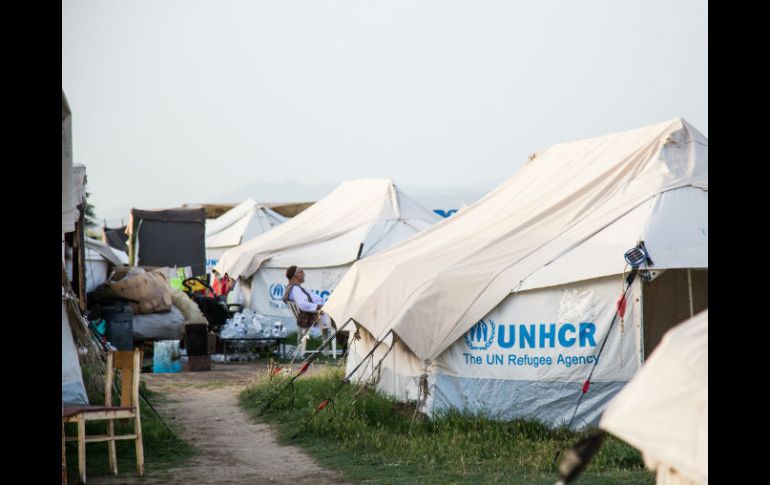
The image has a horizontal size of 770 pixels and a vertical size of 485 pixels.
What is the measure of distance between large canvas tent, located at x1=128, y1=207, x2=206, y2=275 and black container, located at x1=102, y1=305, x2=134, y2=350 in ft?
23.2

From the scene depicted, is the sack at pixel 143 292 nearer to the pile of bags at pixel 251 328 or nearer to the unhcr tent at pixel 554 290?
the pile of bags at pixel 251 328

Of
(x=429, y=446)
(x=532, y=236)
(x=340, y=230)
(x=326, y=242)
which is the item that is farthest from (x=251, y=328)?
(x=429, y=446)

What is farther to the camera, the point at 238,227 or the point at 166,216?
the point at 238,227

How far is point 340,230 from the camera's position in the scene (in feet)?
69.5

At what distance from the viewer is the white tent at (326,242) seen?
20.0 m

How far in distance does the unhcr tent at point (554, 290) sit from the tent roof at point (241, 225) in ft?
59.6

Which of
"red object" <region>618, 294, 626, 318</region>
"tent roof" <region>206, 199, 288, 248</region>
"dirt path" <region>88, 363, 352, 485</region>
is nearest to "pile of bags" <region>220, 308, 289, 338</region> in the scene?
"dirt path" <region>88, 363, 352, 485</region>

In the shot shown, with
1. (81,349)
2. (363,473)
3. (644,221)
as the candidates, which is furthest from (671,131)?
(81,349)

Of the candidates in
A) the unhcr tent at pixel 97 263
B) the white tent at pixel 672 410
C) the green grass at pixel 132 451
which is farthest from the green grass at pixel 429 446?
the unhcr tent at pixel 97 263

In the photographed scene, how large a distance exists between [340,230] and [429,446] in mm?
12765

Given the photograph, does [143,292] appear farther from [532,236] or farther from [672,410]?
[672,410]

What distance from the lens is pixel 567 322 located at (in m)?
9.33

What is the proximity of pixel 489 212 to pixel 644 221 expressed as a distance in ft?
8.11
